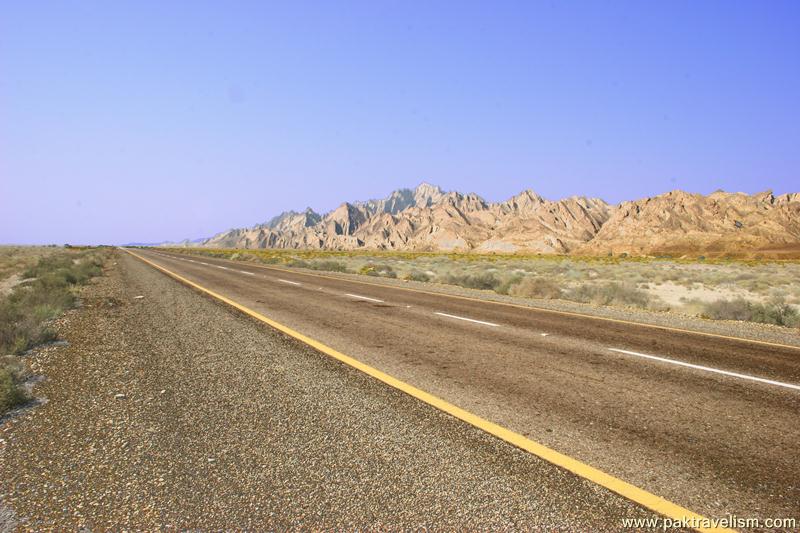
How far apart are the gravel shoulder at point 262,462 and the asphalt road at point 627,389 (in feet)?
1.89

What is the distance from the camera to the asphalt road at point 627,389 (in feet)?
10.2

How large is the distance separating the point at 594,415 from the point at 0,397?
5910 mm

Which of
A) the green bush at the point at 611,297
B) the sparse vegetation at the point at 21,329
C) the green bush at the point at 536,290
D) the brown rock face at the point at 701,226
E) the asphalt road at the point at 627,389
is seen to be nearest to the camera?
the asphalt road at the point at 627,389

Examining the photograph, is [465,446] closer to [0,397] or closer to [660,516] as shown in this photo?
[660,516]

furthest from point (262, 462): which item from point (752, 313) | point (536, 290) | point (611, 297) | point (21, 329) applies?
point (611, 297)

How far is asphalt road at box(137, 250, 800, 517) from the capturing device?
311 cm

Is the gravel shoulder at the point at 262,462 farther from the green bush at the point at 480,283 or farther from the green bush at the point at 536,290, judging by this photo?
the green bush at the point at 480,283

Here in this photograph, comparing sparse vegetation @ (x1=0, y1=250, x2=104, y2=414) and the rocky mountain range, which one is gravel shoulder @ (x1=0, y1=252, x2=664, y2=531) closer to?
sparse vegetation @ (x1=0, y1=250, x2=104, y2=414)

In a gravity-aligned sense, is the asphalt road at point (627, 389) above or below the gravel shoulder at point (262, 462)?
below

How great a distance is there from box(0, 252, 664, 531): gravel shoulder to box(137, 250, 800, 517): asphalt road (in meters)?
0.58

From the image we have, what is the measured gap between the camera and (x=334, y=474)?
306cm

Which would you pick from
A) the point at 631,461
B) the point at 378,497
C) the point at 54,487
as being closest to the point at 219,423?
the point at 54,487

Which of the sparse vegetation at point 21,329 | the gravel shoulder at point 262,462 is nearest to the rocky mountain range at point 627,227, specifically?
the gravel shoulder at point 262,462

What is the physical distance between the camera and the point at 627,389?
5.01 m
